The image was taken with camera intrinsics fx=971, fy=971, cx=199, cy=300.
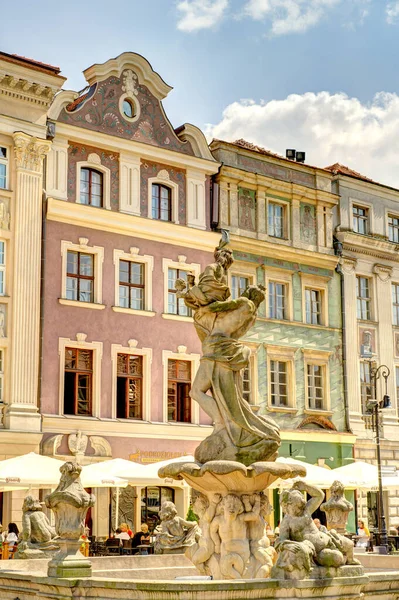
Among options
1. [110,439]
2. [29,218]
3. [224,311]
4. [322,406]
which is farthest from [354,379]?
[224,311]

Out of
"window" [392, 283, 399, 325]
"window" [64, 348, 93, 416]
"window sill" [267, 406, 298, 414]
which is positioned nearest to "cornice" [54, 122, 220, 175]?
"window" [64, 348, 93, 416]

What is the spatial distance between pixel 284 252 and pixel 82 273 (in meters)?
8.00

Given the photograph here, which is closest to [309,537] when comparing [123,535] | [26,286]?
[123,535]

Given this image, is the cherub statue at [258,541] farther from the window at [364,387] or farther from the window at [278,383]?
the window at [364,387]

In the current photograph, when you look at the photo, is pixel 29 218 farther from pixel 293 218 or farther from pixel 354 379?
pixel 354 379

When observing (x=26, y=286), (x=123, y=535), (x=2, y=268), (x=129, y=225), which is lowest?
(x=123, y=535)

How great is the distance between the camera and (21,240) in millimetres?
26406

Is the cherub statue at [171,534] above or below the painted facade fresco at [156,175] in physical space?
below

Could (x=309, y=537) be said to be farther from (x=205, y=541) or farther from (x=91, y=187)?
(x=91, y=187)

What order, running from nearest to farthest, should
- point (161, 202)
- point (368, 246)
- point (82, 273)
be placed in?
point (82, 273)
point (161, 202)
point (368, 246)

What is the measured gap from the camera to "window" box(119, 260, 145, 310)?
29.0m

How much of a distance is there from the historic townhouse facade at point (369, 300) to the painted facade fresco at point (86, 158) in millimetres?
9489

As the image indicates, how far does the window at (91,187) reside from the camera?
28469 mm

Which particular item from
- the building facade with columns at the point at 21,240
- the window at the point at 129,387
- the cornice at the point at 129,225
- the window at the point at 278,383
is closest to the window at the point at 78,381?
the window at the point at 129,387
